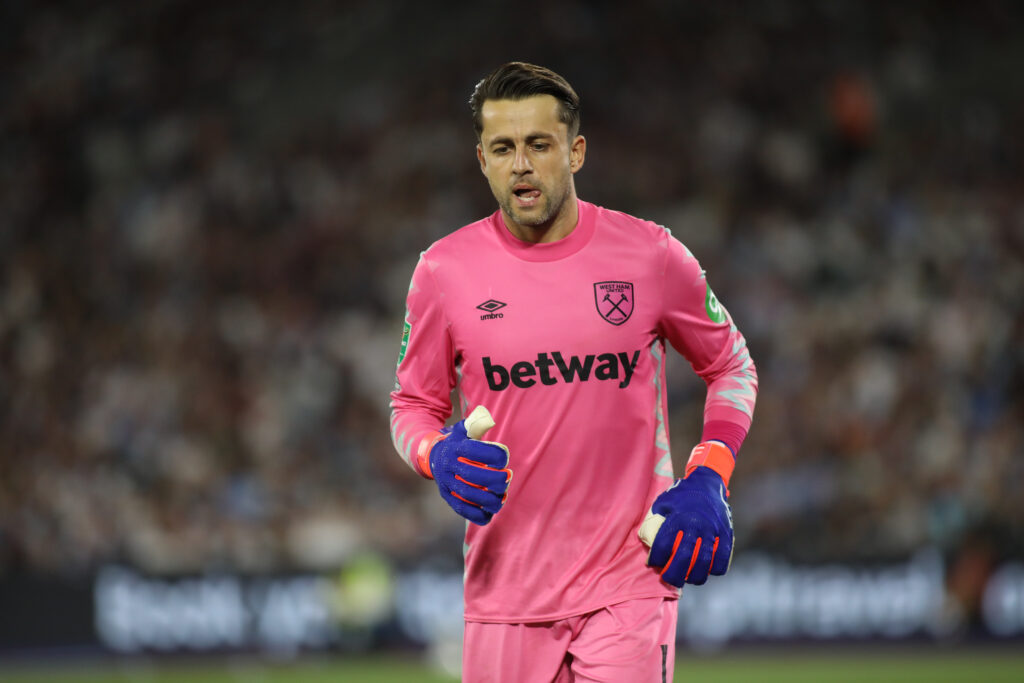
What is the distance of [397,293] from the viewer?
16250mm

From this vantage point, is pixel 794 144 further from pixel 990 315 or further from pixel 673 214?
pixel 990 315

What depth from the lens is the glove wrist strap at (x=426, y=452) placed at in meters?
3.98

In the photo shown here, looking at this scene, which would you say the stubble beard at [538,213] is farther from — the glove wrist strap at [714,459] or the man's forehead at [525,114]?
the glove wrist strap at [714,459]

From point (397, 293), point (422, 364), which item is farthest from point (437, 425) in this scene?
point (397, 293)

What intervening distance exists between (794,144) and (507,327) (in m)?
13.5

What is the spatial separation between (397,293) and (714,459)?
Answer: 12.3 m

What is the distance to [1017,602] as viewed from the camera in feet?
40.6

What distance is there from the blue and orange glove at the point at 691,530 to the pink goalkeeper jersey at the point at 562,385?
0.40ft

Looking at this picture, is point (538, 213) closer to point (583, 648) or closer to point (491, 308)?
point (491, 308)

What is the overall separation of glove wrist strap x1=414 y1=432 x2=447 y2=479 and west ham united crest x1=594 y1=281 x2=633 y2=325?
0.62m

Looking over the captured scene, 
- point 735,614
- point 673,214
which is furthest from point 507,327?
point 673,214

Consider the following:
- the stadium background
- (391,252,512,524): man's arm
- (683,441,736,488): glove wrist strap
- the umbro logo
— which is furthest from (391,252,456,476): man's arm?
the stadium background

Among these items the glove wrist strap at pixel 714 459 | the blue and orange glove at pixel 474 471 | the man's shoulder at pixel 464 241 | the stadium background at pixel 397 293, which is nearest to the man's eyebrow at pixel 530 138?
the man's shoulder at pixel 464 241

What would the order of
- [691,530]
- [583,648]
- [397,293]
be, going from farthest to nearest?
1. [397,293]
2. [583,648]
3. [691,530]
